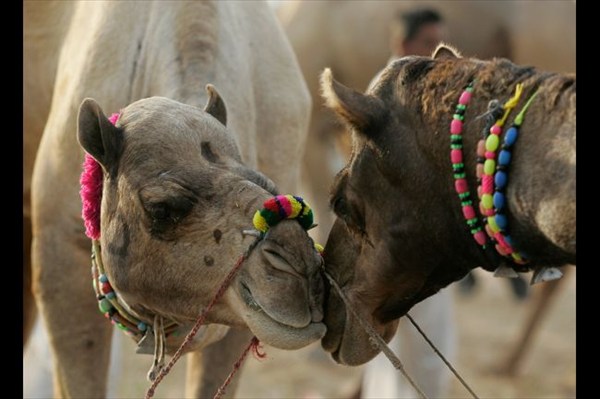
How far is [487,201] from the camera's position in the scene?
11.8 ft

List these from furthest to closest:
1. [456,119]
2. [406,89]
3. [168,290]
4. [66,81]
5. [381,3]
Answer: [381,3], [66,81], [168,290], [406,89], [456,119]

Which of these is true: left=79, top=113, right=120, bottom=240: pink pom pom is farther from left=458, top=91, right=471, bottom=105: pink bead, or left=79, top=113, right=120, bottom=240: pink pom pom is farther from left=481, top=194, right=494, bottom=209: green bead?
left=481, top=194, right=494, bottom=209: green bead

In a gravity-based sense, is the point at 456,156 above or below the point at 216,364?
above

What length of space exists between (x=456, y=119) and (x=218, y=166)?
1055 millimetres

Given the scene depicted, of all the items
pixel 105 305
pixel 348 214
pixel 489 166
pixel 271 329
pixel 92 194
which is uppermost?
pixel 489 166

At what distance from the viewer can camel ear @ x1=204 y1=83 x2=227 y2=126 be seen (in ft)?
15.9

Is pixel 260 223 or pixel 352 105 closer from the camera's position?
pixel 352 105

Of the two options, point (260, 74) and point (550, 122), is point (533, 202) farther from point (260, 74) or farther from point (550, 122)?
point (260, 74)

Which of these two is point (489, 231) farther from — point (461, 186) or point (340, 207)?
point (340, 207)

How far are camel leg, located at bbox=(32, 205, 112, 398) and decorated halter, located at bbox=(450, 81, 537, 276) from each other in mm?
2249

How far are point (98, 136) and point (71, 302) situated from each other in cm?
128

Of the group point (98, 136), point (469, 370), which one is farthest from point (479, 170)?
point (469, 370)
